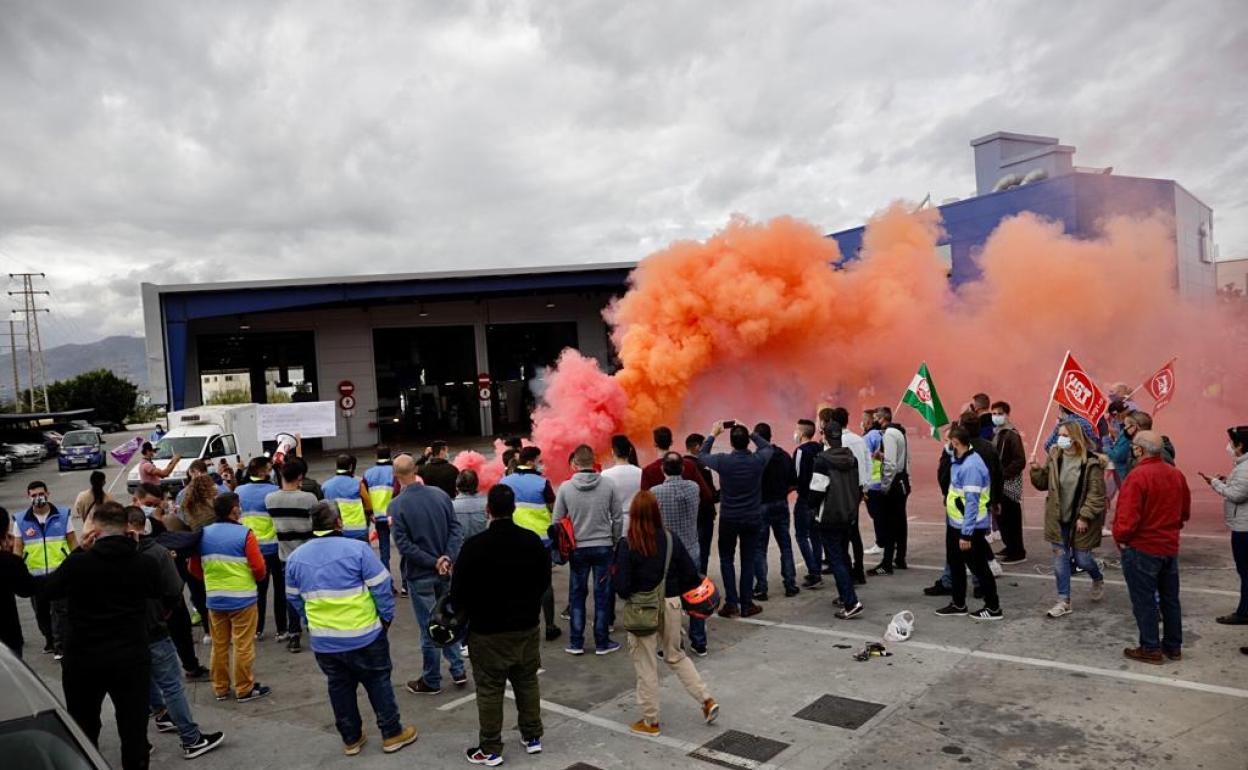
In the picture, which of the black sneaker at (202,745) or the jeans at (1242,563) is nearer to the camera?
the black sneaker at (202,745)

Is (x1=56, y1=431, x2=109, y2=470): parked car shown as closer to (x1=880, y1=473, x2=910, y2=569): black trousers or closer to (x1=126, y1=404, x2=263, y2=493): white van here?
(x1=126, y1=404, x2=263, y2=493): white van

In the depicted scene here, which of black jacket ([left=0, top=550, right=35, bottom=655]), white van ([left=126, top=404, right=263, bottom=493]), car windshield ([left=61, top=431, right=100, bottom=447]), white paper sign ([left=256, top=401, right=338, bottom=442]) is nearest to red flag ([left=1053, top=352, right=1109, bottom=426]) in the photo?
black jacket ([left=0, top=550, right=35, bottom=655])

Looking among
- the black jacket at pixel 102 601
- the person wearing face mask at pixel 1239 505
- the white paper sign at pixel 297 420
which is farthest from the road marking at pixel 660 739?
the white paper sign at pixel 297 420

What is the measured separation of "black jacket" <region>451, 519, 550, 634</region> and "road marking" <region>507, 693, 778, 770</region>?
1.06m

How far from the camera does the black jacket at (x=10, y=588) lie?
603 cm

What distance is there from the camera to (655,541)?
18.4 ft

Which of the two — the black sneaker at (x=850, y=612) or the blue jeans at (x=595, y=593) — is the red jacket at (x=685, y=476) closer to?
the blue jeans at (x=595, y=593)

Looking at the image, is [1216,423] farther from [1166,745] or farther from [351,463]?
[351,463]

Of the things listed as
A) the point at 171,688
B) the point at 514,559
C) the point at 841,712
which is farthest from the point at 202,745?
the point at 841,712

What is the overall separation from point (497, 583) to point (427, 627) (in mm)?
1669

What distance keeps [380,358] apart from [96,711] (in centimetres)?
3174

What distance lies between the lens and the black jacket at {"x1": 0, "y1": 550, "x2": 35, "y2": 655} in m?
6.03

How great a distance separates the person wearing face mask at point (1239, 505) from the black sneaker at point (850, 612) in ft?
9.82

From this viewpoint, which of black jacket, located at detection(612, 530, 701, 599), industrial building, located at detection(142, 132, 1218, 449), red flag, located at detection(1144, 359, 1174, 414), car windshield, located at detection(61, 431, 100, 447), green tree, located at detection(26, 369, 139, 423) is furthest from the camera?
green tree, located at detection(26, 369, 139, 423)
